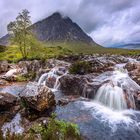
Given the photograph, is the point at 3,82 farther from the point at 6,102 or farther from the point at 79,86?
the point at 6,102

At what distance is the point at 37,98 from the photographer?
18.0 meters

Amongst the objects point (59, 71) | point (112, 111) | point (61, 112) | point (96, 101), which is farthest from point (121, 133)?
point (59, 71)

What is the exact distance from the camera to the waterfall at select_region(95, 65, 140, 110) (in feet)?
63.5

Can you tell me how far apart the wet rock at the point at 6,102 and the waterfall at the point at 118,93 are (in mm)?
7434

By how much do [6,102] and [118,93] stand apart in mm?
9496

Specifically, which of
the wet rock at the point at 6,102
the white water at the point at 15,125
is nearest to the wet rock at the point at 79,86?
the wet rock at the point at 6,102

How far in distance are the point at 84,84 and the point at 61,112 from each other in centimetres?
597

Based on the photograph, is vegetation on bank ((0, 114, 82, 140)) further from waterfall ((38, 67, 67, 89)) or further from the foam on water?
waterfall ((38, 67, 67, 89))

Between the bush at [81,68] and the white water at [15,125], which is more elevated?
the bush at [81,68]

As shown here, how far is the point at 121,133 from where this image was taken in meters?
14.3

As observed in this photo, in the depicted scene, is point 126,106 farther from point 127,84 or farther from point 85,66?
point 85,66

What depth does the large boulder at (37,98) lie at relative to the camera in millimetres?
17812

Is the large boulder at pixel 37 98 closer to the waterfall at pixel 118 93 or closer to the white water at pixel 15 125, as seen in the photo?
the white water at pixel 15 125

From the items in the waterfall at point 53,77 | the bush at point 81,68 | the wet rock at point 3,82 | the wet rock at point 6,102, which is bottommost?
the wet rock at point 3,82
